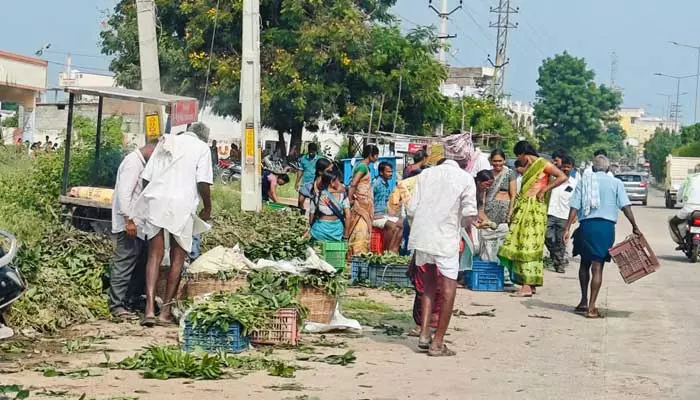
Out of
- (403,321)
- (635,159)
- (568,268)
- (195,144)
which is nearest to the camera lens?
(195,144)

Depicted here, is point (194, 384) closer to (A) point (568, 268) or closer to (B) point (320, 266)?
(B) point (320, 266)

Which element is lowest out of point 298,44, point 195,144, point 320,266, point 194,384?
point 194,384

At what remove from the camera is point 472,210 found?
9.93 metres

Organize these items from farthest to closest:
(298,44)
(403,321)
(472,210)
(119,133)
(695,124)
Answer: (695,124)
(298,44)
(119,133)
(403,321)
(472,210)

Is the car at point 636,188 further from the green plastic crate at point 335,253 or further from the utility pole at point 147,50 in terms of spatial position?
the utility pole at point 147,50

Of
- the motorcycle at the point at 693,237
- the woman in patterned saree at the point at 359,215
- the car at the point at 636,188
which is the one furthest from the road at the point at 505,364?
the car at the point at 636,188

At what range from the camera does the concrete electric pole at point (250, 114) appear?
17.3m

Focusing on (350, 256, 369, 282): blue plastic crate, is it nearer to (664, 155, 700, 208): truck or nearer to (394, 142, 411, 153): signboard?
(394, 142, 411, 153): signboard

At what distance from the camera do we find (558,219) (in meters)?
18.5

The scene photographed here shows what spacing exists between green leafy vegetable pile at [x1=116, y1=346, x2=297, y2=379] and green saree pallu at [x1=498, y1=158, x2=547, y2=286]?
6206 millimetres

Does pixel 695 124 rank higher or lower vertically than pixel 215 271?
higher

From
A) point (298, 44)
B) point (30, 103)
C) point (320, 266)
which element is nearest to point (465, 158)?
point (320, 266)

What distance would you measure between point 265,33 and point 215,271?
25898 mm

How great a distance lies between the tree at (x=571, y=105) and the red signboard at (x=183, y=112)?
80526mm
